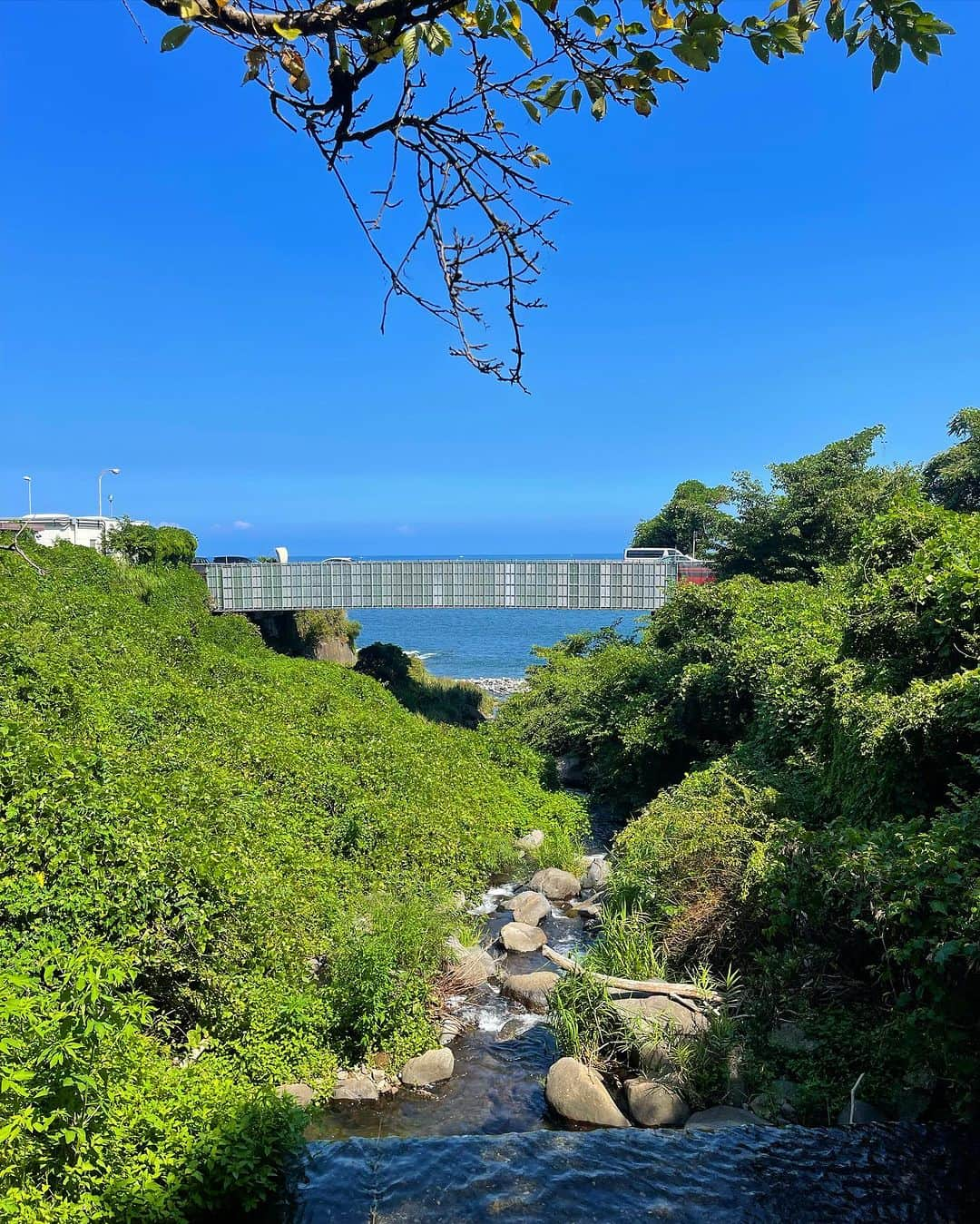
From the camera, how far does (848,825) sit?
854cm

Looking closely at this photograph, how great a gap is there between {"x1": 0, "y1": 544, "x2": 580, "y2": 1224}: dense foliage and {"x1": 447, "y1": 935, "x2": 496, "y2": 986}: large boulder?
0.92 ft

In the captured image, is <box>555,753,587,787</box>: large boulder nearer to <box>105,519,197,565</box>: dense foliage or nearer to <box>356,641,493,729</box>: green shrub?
<box>356,641,493,729</box>: green shrub

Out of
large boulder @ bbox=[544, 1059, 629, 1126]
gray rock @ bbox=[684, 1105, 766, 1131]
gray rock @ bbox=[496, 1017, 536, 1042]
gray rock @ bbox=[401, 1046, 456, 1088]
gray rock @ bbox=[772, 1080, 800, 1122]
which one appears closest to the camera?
gray rock @ bbox=[684, 1105, 766, 1131]

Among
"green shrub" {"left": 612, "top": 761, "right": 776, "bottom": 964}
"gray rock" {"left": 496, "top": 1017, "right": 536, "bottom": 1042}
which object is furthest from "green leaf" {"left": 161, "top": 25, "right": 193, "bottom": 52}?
"gray rock" {"left": 496, "top": 1017, "right": 536, "bottom": 1042}

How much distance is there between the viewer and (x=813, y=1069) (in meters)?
6.88

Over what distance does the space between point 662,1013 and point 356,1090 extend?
3.15 metres

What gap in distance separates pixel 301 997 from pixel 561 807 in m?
10.1

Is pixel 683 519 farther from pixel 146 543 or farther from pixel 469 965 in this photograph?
Answer: pixel 469 965

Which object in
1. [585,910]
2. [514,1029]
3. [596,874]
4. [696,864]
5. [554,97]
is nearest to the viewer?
[554,97]

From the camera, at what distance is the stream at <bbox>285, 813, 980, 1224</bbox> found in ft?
16.5

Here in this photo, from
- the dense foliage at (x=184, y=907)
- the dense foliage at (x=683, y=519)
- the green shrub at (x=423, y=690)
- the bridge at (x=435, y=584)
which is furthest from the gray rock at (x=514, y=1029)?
the dense foliage at (x=683, y=519)

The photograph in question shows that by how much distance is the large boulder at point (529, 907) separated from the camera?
12.2m

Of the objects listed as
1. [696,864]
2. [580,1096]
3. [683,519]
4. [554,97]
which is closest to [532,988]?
[580,1096]

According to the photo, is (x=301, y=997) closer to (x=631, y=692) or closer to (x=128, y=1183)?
(x=128, y=1183)
